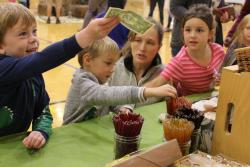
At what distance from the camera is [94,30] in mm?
1144

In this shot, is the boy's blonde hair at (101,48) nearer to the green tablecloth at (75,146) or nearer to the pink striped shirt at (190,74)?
the green tablecloth at (75,146)

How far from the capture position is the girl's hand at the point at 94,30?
3.67 feet

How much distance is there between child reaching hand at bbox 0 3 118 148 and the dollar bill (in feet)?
0.26

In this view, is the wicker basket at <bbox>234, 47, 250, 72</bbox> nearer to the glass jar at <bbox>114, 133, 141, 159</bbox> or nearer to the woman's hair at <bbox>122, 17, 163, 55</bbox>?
the glass jar at <bbox>114, 133, 141, 159</bbox>

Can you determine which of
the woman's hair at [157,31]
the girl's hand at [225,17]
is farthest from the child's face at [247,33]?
the girl's hand at [225,17]

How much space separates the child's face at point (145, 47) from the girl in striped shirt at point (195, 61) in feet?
0.38

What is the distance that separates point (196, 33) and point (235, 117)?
1009mm

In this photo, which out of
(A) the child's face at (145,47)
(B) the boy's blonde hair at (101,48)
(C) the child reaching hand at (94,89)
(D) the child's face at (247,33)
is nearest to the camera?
(C) the child reaching hand at (94,89)

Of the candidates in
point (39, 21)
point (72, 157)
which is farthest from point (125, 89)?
point (39, 21)

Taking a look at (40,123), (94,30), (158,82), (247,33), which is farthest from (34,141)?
(247,33)

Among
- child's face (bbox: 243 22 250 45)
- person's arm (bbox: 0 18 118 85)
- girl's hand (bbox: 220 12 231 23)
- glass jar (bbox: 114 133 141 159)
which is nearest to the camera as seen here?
glass jar (bbox: 114 133 141 159)

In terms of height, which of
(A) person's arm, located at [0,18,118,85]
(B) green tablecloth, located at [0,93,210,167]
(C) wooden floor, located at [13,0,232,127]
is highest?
(A) person's arm, located at [0,18,118,85]

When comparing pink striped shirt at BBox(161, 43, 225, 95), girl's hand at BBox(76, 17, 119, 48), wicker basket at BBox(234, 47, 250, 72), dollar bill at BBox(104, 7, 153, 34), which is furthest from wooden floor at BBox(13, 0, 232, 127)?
wicker basket at BBox(234, 47, 250, 72)

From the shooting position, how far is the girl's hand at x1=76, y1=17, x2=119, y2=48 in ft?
3.67
